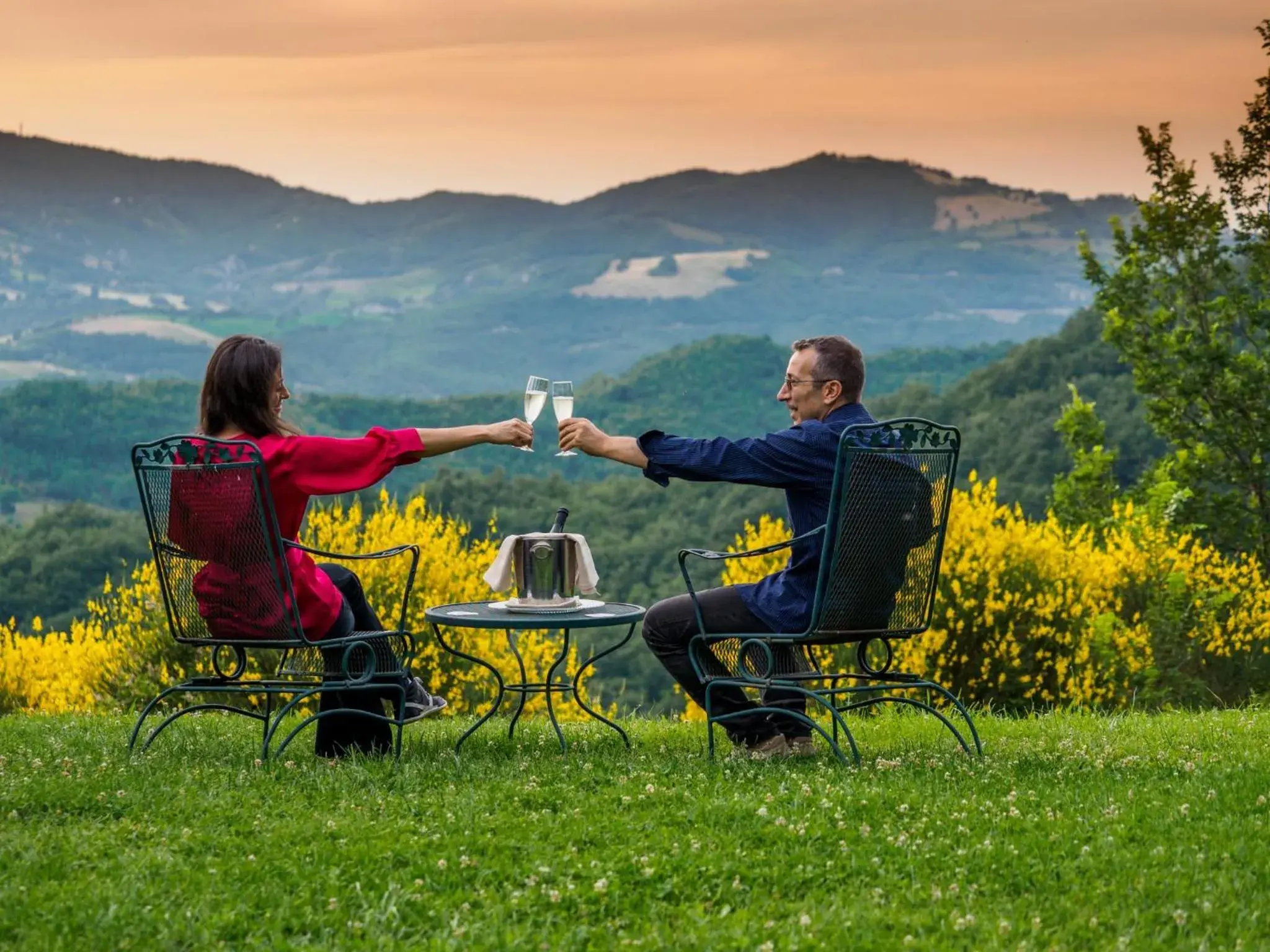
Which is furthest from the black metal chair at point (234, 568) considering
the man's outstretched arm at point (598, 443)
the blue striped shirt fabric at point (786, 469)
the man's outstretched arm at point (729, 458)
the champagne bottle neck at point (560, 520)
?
the blue striped shirt fabric at point (786, 469)

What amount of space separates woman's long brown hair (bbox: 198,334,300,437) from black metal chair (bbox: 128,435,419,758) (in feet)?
0.61

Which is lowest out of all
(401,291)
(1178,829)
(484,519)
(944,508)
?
(484,519)

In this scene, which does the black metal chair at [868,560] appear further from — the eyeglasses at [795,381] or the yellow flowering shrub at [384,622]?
the yellow flowering shrub at [384,622]

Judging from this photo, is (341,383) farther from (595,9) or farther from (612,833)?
(612,833)

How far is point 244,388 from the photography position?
15.8 ft

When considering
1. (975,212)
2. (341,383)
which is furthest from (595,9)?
(975,212)

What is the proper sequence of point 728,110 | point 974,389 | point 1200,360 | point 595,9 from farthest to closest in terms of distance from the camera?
point 728,110 < point 974,389 < point 595,9 < point 1200,360

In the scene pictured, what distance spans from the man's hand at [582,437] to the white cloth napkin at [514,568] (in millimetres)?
335

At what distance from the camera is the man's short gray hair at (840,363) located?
5070mm

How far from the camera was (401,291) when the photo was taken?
9819 cm

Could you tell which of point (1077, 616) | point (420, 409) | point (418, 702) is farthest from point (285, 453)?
point (420, 409)

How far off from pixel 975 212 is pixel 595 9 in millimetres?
63532

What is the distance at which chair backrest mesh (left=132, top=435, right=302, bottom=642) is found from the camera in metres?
4.65

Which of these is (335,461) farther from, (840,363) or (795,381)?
(840,363)
